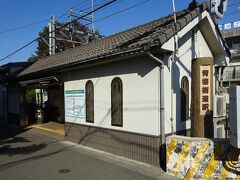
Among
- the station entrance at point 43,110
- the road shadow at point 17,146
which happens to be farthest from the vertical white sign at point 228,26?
the road shadow at point 17,146

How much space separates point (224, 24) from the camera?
110ft

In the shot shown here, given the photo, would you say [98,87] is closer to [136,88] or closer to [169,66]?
[136,88]

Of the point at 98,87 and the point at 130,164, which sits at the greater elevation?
the point at 98,87

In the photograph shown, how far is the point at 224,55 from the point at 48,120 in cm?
1390

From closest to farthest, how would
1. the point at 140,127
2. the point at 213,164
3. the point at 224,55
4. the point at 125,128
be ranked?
the point at 213,164
the point at 140,127
the point at 125,128
the point at 224,55

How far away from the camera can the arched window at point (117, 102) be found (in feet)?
32.3

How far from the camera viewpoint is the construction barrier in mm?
6777

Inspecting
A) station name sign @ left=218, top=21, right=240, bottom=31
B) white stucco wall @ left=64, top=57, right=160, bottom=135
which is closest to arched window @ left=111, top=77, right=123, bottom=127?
white stucco wall @ left=64, top=57, right=160, bottom=135

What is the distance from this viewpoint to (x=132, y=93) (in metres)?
9.37

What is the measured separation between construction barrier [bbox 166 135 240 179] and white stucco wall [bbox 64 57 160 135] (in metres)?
1.07

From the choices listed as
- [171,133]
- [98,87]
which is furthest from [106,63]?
[171,133]

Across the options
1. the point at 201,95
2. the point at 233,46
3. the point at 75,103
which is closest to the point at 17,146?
the point at 75,103

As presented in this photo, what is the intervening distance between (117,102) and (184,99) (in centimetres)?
235

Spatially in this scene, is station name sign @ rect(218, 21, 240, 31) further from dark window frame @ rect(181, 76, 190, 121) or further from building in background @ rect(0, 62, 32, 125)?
dark window frame @ rect(181, 76, 190, 121)
